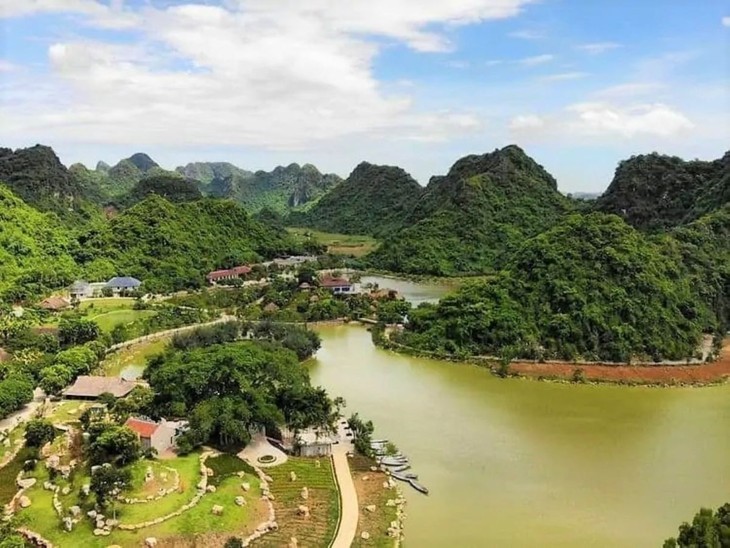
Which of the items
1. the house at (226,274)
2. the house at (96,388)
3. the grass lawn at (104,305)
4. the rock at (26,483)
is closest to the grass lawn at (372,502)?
the rock at (26,483)

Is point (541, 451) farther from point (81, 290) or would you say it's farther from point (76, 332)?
point (81, 290)

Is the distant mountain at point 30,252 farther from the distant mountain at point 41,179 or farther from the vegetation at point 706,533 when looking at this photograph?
the vegetation at point 706,533

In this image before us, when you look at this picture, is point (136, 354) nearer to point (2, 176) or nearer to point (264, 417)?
point (264, 417)

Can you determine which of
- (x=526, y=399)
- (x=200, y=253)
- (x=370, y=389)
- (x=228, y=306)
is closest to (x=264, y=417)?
(x=370, y=389)

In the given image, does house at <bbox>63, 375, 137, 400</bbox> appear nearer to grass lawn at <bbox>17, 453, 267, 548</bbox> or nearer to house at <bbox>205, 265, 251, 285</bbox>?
grass lawn at <bbox>17, 453, 267, 548</bbox>

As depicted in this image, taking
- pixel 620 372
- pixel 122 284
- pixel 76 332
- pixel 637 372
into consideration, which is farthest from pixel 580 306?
pixel 122 284

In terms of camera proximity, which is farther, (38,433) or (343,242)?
(343,242)
